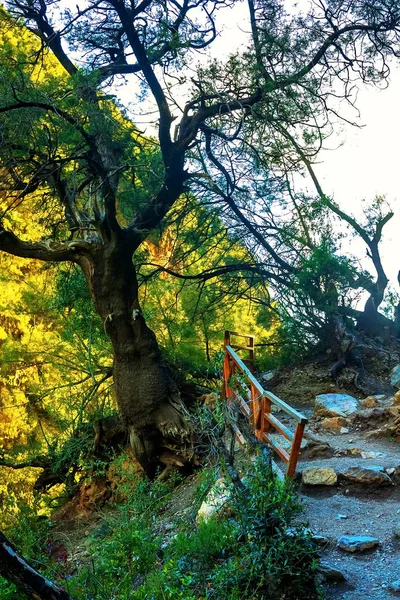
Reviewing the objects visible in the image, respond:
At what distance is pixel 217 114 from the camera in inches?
360

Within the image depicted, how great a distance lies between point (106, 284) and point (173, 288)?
465 cm

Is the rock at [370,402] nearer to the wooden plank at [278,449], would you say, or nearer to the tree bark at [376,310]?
the tree bark at [376,310]

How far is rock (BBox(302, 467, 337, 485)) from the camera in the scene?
573cm

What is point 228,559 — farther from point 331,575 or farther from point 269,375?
point 269,375

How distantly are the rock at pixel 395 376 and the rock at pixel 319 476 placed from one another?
5.51 m

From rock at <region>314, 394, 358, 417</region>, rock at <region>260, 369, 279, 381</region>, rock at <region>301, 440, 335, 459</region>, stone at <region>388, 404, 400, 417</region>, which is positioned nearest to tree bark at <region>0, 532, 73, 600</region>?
rock at <region>301, 440, 335, 459</region>

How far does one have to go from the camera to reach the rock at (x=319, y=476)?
5730mm

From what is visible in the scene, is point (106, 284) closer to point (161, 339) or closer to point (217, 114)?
point (217, 114)

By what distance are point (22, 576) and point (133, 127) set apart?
790 centimetres

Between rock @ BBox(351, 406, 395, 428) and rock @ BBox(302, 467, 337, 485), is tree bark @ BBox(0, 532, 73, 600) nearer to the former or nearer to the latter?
rock @ BBox(302, 467, 337, 485)

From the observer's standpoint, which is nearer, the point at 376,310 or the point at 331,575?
the point at 331,575

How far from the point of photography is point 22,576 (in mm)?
3182

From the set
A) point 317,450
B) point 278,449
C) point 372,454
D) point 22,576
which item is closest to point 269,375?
point 317,450

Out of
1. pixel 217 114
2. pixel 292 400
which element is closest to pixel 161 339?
pixel 292 400
